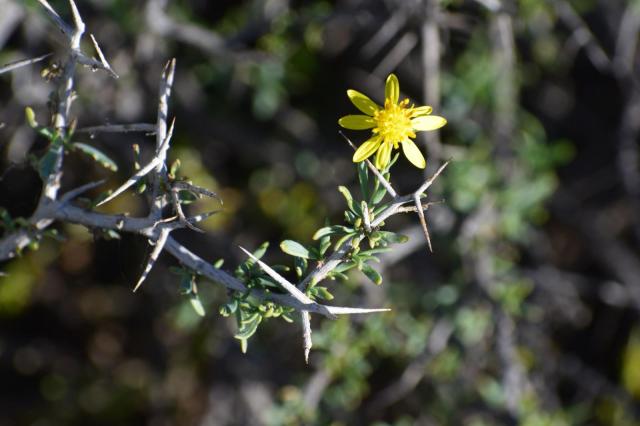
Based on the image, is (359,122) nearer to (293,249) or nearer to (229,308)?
(293,249)

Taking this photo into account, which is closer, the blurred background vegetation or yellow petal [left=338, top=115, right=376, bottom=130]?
yellow petal [left=338, top=115, right=376, bottom=130]

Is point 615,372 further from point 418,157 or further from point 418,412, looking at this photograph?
point 418,157

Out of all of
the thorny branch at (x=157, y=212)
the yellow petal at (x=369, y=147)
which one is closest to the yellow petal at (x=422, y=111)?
the yellow petal at (x=369, y=147)

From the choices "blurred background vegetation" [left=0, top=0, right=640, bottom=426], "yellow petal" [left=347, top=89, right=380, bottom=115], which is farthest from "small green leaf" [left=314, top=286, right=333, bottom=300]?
"blurred background vegetation" [left=0, top=0, right=640, bottom=426]

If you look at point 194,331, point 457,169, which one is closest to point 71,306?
point 194,331

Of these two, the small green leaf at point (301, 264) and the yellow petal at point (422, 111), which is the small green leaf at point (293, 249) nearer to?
the small green leaf at point (301, 264)

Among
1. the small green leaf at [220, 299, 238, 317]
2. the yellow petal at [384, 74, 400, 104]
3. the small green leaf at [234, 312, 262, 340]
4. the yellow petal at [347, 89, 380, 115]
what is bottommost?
the small green leaf at [234, 312, 262, 340]

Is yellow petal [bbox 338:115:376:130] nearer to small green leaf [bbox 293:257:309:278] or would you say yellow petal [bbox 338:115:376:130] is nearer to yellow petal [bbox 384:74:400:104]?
yellow petal [bbox 384:74:400:104]

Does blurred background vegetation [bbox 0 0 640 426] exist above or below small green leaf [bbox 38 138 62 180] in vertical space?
below
